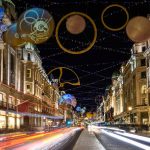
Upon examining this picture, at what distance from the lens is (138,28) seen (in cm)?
1587

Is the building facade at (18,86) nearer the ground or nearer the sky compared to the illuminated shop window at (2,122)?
nearer the sky

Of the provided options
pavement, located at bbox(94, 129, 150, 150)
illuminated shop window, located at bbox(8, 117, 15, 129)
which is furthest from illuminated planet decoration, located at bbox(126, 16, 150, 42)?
illuminated shop window, located at bbox(8, 117, 15, 129)

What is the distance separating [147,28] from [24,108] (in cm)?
6293

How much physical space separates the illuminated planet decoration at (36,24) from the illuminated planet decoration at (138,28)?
3.17m

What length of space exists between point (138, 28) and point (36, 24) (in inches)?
170

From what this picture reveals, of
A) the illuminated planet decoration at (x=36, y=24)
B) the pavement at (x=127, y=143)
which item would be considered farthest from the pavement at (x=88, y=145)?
the illuminated planet decoration at (x=36, y=24)

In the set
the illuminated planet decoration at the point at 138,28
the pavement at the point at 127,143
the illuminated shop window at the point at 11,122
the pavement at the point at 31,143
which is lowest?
the pavement at the point at 127,143

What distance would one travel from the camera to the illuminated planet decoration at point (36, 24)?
1666cm

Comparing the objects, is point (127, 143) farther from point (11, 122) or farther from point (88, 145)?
point (11, 122)

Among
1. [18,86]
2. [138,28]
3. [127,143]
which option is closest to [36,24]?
[138,28]

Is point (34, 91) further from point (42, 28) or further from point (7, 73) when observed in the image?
point (42, 28)

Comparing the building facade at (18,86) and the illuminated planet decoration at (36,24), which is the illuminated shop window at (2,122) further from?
the illuminated planet decoration at (36,24)

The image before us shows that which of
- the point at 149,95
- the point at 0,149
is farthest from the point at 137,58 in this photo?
the point at 0,149

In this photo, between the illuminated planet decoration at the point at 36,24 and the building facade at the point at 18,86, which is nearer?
the illuminated planet decoration at the point at 36,24
